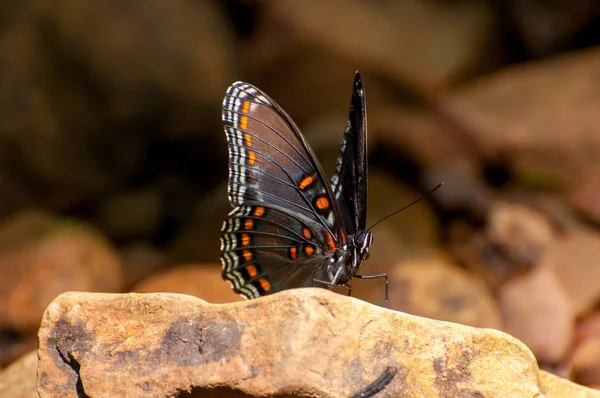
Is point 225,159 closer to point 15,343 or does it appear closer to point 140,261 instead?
point 140,261

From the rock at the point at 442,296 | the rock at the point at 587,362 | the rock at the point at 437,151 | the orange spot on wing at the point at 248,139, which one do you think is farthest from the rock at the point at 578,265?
the orange spot on wing at the point at 248,139

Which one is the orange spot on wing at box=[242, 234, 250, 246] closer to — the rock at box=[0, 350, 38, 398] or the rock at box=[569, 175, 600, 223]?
the rock at box=[0, 350, 38, 398]

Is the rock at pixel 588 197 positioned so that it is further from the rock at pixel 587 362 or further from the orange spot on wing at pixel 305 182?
the orange spot on wing at pixel 305 182

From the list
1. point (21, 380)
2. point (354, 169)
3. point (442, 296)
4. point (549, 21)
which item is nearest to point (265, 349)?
point (354, 169)

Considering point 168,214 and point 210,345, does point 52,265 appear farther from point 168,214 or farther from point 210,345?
point 210,345

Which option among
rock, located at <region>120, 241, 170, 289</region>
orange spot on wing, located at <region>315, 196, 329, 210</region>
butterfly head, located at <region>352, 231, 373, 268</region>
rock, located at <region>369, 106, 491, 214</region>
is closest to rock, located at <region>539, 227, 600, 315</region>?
rock, located at <region>369, 106, 491, 214</region>
